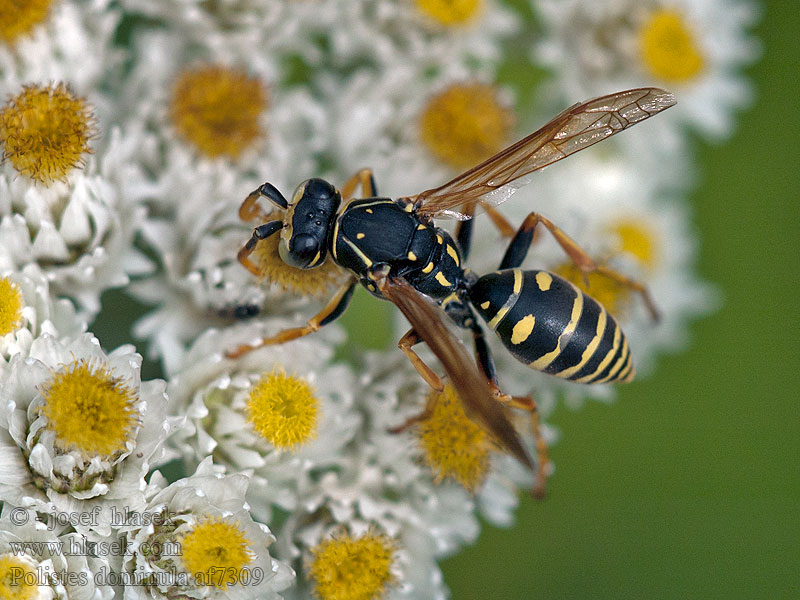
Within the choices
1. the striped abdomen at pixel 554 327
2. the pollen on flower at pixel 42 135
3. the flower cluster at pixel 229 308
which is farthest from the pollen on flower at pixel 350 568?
the pollen on flower at pixel 42 135

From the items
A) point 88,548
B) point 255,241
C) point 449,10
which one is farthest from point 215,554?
point 449,10

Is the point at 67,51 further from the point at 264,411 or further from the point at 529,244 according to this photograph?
the point at 529,244

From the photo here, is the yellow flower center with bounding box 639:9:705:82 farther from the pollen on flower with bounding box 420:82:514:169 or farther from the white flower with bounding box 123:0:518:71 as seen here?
the pollen on flower with bounding box 420:82:514:169

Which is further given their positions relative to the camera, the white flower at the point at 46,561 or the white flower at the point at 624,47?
the white flower at the point at 624,47

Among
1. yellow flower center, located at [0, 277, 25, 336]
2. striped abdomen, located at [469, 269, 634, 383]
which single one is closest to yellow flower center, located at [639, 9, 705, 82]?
striped abdomen, located at [469, 269, 634, 383]

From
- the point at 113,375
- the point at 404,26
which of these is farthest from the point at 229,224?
the point at 404,26

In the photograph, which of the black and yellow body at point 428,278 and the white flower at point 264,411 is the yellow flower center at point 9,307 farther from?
the black and yellow body at point 428,278
